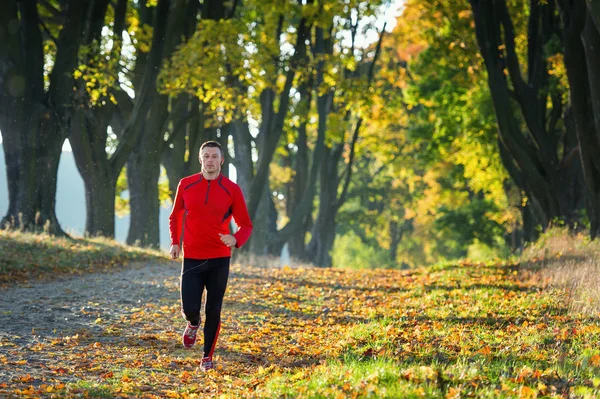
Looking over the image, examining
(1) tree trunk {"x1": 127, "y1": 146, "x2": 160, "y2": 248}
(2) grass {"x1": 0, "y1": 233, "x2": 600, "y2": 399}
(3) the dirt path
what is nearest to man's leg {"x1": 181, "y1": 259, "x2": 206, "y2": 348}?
(2) grass {"x1": 0, "y1": 233, "x2": 600, "y2": 399}

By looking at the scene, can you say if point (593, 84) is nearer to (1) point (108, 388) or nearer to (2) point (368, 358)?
(2) point (368, 358)

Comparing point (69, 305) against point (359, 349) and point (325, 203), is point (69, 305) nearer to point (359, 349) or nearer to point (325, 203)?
point (359, 349)

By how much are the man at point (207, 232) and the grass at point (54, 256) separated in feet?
21.2

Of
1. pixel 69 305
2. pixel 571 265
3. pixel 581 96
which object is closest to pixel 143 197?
pixel 69 305

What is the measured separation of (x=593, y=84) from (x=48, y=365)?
9.49m

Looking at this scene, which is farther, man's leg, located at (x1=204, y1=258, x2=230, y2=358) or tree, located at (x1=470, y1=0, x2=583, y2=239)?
tree, located at (x1=470, y1=0, x2=583, y2=239)

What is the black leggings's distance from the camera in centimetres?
718

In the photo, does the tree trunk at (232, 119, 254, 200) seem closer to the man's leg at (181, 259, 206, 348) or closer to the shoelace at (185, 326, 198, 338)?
the shoelace at (185, 326, 198, 338)

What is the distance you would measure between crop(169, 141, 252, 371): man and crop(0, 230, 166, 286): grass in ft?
21.2

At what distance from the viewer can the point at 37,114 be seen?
61.8ft

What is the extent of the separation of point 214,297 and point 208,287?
0.36ft

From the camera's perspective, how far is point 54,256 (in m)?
15.6

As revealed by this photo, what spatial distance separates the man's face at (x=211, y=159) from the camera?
7055 mm

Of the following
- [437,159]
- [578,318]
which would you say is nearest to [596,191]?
[578,318]
